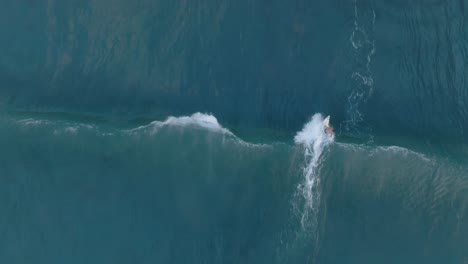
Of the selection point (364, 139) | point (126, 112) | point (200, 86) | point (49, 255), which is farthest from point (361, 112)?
point (49, 255)

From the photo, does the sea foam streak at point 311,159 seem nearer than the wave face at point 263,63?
Yes

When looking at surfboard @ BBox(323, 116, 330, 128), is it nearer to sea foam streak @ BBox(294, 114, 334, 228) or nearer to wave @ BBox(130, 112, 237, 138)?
sea foam streak @ BBox(294, 114, 334, 228)

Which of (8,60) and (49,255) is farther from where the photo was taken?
(8,60)

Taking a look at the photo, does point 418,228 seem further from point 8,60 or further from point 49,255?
point 8,60

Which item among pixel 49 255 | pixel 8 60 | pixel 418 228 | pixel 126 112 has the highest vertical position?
pixel 8 60

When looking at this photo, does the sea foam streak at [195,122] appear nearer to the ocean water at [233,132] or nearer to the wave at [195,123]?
the wave at [195,123]

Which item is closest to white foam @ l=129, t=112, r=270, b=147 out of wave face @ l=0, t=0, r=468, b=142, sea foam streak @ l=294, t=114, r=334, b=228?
wave face @ l=0, t=0, r=468, b=142

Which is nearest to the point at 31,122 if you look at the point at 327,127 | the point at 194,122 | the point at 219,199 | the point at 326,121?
the point at 194,122

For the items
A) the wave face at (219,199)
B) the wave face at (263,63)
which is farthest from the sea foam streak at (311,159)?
the wave face at (263,63)
